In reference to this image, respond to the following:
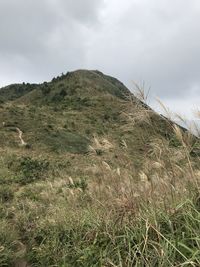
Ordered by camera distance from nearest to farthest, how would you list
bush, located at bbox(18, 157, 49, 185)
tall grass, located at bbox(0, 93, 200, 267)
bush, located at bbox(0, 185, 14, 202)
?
tall grass, located at bbox(0, 93, 200, 267) → bush, located at bbox(0, 185, 14, 202) → bush, located at bbox(18, 157, 49, 185)

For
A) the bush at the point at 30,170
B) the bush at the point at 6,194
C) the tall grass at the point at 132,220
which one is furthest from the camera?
the bush at the point at 30,170

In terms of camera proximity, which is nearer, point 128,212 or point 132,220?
point 132,220

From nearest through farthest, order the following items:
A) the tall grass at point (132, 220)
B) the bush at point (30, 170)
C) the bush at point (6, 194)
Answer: the tall grass at point (132, 220) → the bush at point (6, 194) → the bush at point (30, 170)

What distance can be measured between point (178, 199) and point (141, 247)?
30.8 inches

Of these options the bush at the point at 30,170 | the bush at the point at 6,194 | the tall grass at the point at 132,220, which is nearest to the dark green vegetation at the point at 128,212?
the tall grass at the point at 132,220

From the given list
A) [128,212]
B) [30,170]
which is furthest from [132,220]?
[30,170]

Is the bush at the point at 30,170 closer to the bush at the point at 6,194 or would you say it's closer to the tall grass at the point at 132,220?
the bush at the point at 6,194

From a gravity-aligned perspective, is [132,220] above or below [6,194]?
Answer: above

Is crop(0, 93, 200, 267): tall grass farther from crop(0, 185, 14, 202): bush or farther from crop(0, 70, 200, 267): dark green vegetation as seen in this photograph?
crop(0, 185, 14, 202): bush

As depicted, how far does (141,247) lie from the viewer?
5.43 meters

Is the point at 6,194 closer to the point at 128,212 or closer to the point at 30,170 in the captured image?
the point at 128,212

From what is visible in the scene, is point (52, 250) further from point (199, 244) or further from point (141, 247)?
point (199, 244)

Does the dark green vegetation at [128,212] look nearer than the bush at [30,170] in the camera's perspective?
Yes

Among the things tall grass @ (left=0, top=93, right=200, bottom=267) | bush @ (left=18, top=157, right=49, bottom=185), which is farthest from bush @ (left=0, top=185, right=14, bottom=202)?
tall grass @ (left=0, top=93, right=200, bottom=267)
